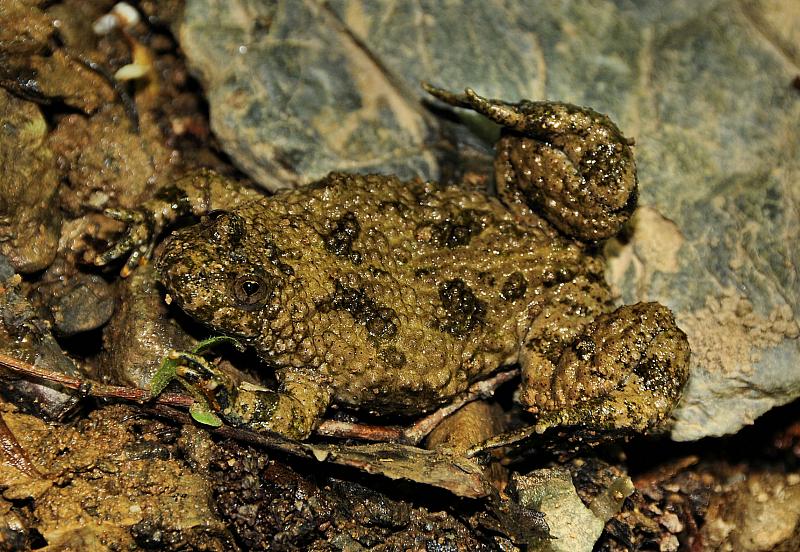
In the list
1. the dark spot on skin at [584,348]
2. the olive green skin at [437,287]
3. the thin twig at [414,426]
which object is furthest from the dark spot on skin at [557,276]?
the thin twig at [414,426]

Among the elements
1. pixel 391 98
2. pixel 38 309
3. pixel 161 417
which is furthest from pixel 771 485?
pixel 38 309

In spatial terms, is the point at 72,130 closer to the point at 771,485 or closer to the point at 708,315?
the point at 708,315

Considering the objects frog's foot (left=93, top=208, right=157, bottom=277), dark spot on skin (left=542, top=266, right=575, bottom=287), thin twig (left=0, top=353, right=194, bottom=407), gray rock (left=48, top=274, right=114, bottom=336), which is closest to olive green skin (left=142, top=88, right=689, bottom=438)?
dark spot on skin (left=542, top=266, right=575, bottom=287)

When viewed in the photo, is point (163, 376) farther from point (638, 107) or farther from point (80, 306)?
point (638, 107)

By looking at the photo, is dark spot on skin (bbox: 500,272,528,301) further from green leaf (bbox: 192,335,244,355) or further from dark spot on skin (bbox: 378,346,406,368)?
green leaf (bbox: 192,335,244,355)

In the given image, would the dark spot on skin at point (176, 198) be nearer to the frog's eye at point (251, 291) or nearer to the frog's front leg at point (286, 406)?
the frog's eye at point (251, 291)

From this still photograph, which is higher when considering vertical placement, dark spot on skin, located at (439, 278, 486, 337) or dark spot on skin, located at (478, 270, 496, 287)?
dark spot on skin, located at (478, 270, 496, 287)
